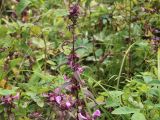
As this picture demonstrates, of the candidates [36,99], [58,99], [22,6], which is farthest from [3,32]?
[58,99]

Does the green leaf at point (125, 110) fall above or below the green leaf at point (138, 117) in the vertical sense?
above

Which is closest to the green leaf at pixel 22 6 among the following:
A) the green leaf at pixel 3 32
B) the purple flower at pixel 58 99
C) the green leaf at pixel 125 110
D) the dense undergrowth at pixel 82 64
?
the dense undergrowth at pixel 82 64

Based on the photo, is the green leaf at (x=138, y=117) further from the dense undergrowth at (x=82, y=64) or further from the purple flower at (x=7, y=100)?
the purple flower at (x=7, y=100)

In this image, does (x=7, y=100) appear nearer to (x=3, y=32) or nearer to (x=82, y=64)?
(x=3, y=32)

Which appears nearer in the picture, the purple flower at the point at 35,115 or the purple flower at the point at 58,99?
the purple flower at the point at 58,99

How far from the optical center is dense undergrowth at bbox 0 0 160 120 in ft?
5.92

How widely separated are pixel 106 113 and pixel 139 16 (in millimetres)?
1039

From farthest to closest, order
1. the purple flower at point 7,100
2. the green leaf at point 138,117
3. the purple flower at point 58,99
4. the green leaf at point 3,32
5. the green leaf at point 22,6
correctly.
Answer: the green leaf at point 3,32, the green leaf at point 22,6, the purple flower at point 7,100, the purple flower at point 58,99, the green leaf at point 138,117

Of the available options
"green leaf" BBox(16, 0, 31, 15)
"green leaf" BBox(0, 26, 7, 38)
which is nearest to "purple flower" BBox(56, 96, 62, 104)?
"green leaf" BBox(16, 0, 31, 15)

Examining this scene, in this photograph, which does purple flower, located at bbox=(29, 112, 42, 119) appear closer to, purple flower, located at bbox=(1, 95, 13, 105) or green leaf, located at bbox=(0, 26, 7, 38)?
purple flower, located at bbox=(1, 95, 13, 105)

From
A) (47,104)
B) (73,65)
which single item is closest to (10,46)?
(47,104)

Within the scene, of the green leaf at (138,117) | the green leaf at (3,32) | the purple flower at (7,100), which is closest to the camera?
the green leaf at (138,117)

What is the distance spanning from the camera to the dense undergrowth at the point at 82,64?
5.92 ft

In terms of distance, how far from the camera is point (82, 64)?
112 inches
